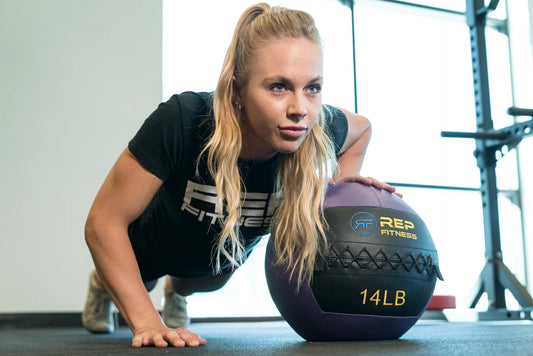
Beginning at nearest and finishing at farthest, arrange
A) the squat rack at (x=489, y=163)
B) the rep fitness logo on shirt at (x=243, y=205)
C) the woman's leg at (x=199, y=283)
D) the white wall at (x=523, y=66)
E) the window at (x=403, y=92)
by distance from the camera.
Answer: the rep fitness logo on shirt at (x=243, y=205) < the woman's leg at (x=199, y=283) < the squat rack at (x=489, y=163) < the window at (x=403, y=92) < the white wall at (x=523, y=66)

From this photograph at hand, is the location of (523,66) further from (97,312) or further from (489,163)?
(97,312)

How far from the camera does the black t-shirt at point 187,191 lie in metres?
1.38

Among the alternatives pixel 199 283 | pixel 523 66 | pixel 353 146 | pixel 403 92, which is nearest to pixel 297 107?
pixel 353 146

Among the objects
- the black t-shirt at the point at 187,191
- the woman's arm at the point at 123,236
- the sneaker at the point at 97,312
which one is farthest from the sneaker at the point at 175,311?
the woman's arm at the point at 123,236

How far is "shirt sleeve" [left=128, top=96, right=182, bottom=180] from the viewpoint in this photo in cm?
136

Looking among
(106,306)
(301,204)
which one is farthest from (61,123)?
(301,204)

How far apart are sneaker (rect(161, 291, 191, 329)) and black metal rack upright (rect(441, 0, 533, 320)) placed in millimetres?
1933

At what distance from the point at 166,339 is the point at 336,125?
79 cm

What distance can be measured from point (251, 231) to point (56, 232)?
2400mm

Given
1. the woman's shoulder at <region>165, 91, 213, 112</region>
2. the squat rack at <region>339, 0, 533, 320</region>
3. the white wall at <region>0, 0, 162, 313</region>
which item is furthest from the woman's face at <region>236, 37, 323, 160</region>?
the white wall at <region>0, 0, 162, 313</region>

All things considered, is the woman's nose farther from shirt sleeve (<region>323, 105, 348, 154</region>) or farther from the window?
the window

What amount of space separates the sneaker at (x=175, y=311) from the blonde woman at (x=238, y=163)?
3.06 feet

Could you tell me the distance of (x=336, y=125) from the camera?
171cm

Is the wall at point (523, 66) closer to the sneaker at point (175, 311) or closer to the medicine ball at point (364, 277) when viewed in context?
the sneaker at point (175, 311)
